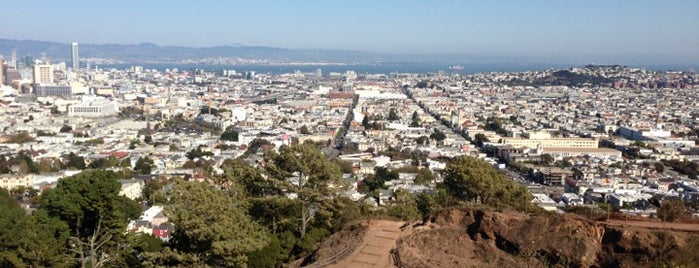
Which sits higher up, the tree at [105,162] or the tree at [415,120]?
the tree at [415,120]

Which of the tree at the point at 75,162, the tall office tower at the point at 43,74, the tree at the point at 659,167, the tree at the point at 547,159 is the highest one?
the tall office tower at the point at 43,74

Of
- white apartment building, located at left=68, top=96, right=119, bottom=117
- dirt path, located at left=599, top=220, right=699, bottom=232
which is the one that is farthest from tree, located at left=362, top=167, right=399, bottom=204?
white apartment building, located at left=68, top=96, right=119, bottom=117

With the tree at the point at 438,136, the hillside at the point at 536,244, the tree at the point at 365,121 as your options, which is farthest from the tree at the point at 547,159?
the hillside at the point at 536,244

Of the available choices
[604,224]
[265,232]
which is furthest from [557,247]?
[265,232]

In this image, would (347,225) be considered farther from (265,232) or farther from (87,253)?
(87,253)

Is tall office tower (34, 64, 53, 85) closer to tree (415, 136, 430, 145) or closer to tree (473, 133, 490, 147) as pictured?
tree (415, 136, 430, 145)

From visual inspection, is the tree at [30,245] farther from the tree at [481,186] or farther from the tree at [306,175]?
the tree at [481,186]
